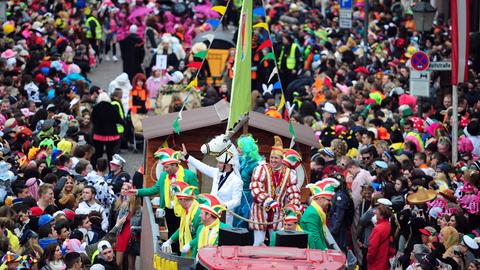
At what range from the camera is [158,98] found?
27828 mm

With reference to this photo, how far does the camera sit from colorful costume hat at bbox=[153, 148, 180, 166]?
18.0m

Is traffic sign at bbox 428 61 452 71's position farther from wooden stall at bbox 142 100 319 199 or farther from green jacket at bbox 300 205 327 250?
green jacket at bbox 300 205 327 250

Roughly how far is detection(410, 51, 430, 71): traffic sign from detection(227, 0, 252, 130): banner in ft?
25.5

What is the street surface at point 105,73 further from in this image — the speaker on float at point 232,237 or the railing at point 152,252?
the speaker on float at point 232,237

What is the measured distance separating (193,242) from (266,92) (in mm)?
13442

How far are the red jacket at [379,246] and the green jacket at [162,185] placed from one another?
2.36m

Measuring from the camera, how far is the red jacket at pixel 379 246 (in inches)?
725

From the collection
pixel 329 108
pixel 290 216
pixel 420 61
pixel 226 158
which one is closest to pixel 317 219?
pixel 290 216

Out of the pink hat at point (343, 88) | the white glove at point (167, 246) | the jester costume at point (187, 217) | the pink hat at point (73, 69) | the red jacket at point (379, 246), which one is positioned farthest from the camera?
the pink hat at point (73, 69)

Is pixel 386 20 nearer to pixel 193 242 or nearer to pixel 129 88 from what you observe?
pixel 129 88

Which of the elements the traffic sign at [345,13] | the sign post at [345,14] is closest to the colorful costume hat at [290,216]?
the sign post at [345,14]

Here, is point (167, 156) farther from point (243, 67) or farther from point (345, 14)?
point (345, 14)

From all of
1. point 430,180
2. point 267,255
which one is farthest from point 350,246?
point 267,255

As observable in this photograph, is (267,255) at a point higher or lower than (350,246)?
higher
